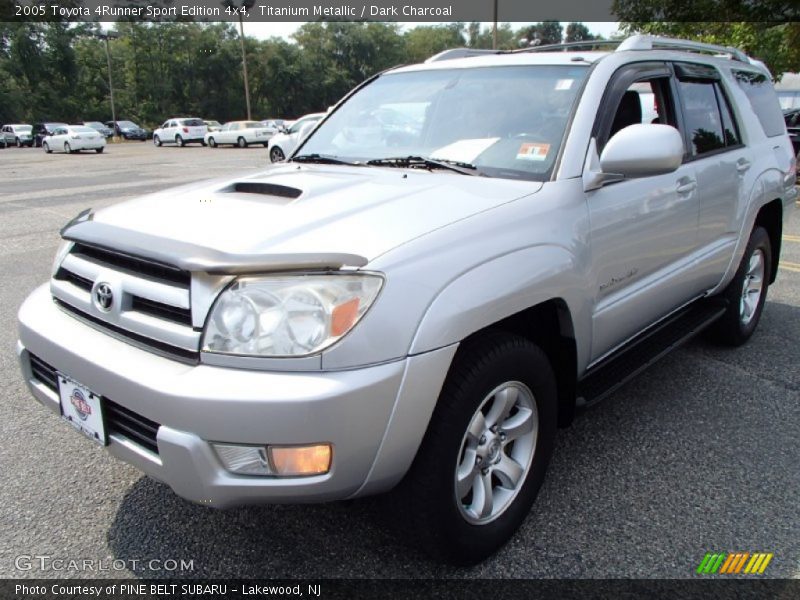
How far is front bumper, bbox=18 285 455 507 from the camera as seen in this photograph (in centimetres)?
172

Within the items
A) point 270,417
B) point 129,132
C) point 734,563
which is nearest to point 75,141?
point 129,132

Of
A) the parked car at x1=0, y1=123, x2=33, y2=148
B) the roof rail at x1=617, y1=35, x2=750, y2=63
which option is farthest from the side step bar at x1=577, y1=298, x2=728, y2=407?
the parked car at x1=0, y1=123, x2=33, y2=148

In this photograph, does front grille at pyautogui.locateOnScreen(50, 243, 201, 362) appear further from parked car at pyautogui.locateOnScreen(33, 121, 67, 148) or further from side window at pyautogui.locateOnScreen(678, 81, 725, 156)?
parked car at pyautogui.locateOnScreen(33, 121, 67, 148)

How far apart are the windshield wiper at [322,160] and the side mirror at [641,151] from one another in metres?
1.12

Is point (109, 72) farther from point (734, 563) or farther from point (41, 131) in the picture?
point (734, 563)

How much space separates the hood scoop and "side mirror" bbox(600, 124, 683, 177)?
1.20 m

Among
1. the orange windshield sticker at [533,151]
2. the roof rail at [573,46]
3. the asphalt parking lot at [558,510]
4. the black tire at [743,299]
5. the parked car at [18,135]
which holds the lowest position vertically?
the asphalt parking lot at [558,510]

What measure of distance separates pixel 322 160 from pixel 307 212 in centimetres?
112

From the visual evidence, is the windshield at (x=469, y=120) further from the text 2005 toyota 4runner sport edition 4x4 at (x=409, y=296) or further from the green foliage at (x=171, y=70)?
the green foliage at (x=171, y=70)

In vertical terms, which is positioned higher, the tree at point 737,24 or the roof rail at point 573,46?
the tree at point 737,24

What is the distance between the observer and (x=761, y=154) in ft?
13.5

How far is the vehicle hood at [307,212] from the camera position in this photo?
6.35ft

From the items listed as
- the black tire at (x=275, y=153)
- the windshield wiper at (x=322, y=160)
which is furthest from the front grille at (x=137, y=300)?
the black tire at (x=275, y=153)

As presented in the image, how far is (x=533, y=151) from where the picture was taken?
104 inches
